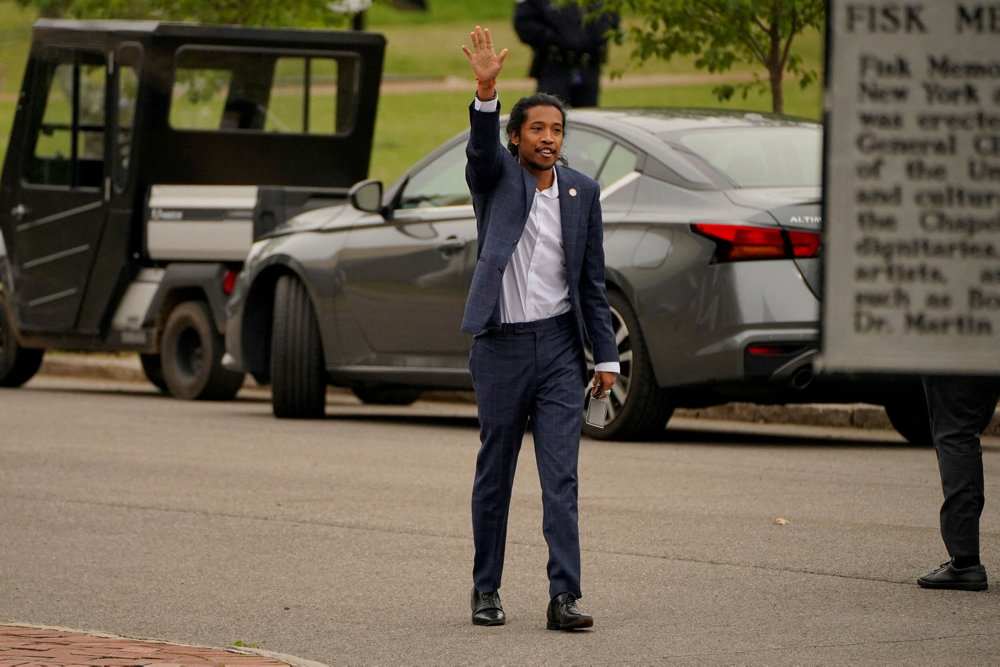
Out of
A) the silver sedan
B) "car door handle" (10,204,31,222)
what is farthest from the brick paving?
"car door handle" (10,204,31,222)

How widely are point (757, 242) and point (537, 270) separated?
12.5 feet

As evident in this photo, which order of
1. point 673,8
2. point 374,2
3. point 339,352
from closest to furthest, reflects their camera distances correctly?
1. point 339,352
2. point 673,8
3. point 374,2

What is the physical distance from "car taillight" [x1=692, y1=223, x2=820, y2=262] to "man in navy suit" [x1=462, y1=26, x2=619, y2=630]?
144 inches

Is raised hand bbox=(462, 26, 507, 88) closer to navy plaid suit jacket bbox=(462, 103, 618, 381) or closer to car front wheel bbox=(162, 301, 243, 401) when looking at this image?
navy plaid suit jacket bbox=(462, 103, 618, 381)

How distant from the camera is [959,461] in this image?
20.5 feet

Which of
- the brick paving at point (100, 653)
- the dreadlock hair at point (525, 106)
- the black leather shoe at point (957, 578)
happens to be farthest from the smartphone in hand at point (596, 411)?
the brick paving at point (100, 653)

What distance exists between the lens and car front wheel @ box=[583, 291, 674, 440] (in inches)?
392

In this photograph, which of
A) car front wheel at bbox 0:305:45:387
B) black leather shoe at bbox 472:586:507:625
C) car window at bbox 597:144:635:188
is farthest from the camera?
car front wheel at bbox 0:305:45:387

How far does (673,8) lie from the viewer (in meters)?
15.0

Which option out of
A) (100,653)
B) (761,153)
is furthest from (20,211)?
(100,653)

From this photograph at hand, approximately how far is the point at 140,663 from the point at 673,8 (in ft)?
35.6

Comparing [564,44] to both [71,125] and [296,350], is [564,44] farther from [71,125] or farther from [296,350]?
[296,350]

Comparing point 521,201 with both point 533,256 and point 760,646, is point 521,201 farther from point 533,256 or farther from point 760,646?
point 760,646

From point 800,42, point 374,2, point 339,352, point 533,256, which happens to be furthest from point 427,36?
point 533,256
